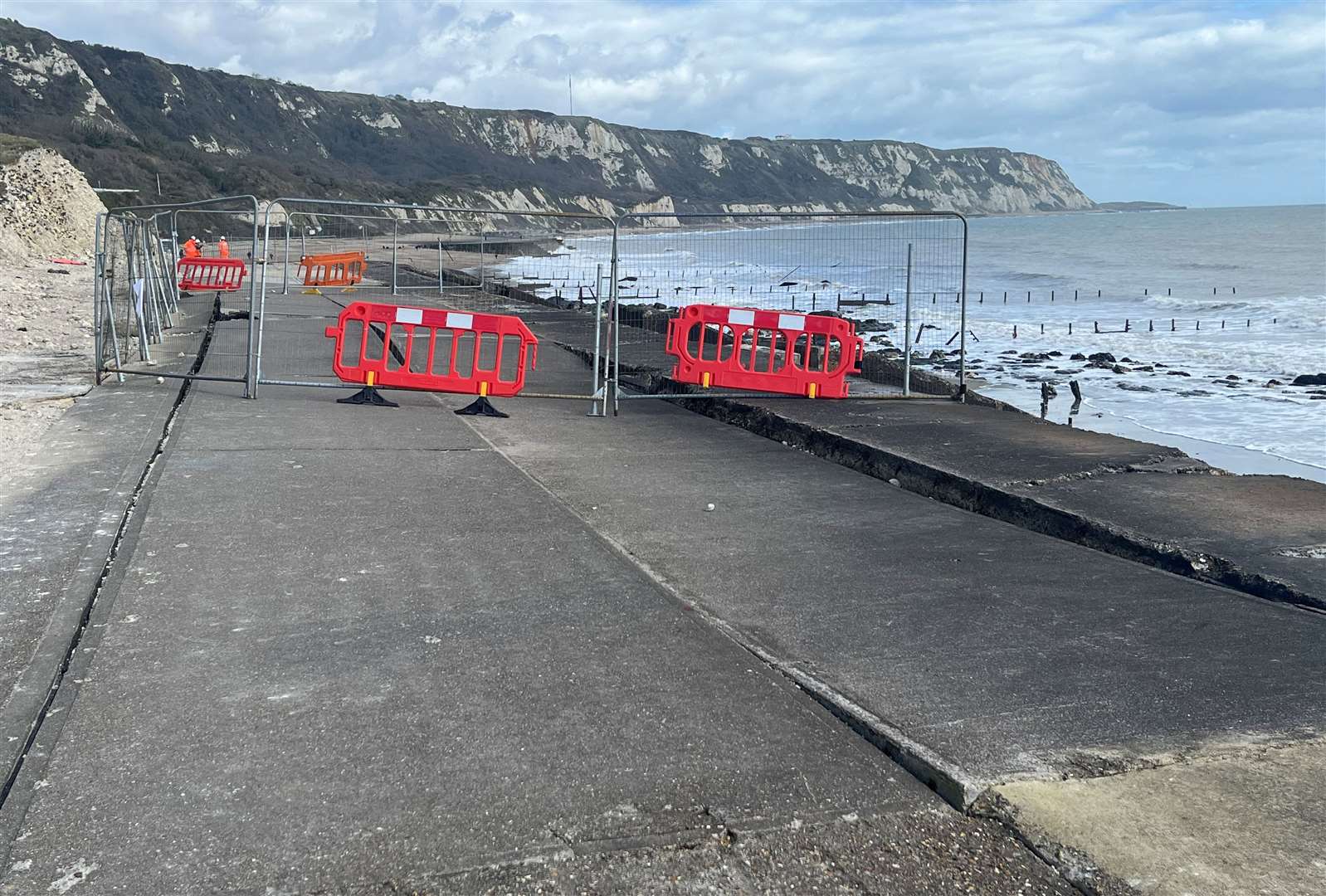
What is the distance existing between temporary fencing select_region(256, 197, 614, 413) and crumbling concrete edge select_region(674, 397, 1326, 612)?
1.87 meters

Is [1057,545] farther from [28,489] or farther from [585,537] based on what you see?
[28,489]

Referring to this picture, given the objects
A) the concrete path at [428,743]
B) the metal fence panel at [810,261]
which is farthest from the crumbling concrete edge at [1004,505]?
the concrete path at [428,743]

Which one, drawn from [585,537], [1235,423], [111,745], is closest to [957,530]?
[585,537]

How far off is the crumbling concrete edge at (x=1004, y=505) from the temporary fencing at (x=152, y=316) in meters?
4.67

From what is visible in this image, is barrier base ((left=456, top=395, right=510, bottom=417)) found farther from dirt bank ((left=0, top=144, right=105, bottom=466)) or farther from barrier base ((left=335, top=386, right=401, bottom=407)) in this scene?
dirt bank ((left=0, top=144, right=105, bottom=466))

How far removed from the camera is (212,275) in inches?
1013

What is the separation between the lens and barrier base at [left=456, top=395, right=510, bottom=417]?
987 cm

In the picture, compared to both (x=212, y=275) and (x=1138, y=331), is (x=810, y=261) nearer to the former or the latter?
(x=1138, y=331)

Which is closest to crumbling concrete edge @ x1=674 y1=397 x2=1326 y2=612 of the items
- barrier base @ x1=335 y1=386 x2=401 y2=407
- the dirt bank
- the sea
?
barrier base @ x1=335 y1=386 x2=401 y2=407

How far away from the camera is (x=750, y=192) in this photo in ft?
635

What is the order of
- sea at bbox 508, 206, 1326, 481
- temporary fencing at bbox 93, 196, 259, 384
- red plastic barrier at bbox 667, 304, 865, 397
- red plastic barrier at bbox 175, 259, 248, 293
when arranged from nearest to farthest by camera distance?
red plastic barrier at bbox 667, 304, 865, 397 → temporary fencing at bbox 93, 196, 259, 384 → sea at bbox 508, 206, 1326, 481 → red plastic barrier at bbox 175, 259, 248, 293

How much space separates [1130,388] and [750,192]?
181 m

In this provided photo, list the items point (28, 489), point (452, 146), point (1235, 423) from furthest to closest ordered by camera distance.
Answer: point (452, 146), point (1235, 423), point (28, 489)

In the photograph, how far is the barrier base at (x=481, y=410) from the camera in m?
9.87
